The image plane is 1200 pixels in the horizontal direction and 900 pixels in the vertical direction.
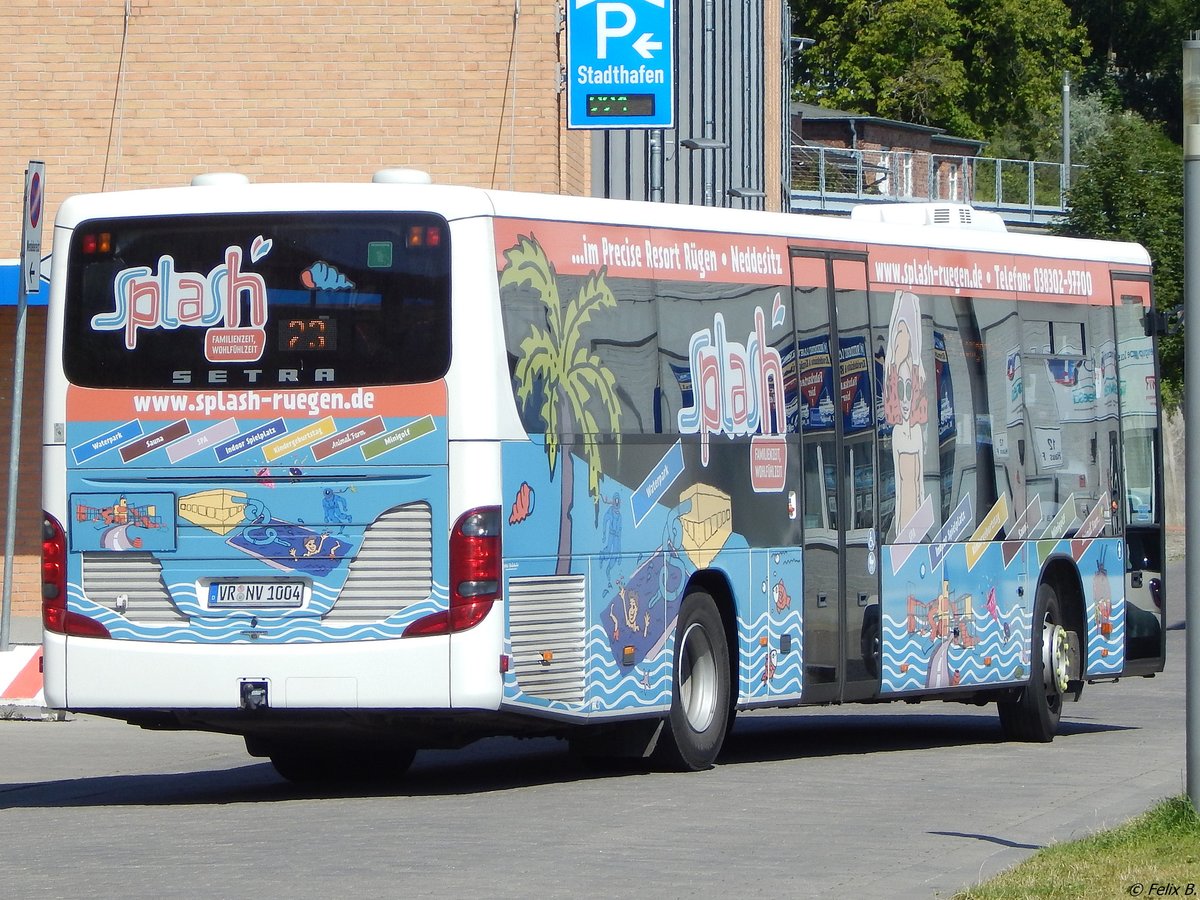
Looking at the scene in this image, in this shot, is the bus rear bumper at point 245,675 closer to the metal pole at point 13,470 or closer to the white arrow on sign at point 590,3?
the metal pole at point 13,470

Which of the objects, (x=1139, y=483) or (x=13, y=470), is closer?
(x=1139, y=483)

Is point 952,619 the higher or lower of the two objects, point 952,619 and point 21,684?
the higher

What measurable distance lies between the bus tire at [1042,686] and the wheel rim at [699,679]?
3.45 m

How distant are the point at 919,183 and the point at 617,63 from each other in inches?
1539

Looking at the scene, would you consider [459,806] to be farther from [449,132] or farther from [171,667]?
[449,132]

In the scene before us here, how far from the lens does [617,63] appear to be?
2364cm

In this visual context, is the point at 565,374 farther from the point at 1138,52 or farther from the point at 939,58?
the point at 1138,52

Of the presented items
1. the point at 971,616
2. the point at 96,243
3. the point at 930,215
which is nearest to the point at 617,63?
the point at 930,215

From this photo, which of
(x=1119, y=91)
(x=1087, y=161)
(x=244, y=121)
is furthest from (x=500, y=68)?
(x=1119, y=91)

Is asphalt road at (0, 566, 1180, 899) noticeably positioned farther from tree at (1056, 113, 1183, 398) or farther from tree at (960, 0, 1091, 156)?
tree at (960, 0, 1091, 156)

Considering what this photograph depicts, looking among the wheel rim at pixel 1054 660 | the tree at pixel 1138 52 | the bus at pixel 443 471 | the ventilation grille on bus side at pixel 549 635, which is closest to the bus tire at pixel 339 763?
the bus at pixel 443 471

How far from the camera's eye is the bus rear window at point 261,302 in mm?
11375

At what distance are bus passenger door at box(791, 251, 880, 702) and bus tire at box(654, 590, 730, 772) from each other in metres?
0.85

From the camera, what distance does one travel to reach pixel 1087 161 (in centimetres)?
4862
